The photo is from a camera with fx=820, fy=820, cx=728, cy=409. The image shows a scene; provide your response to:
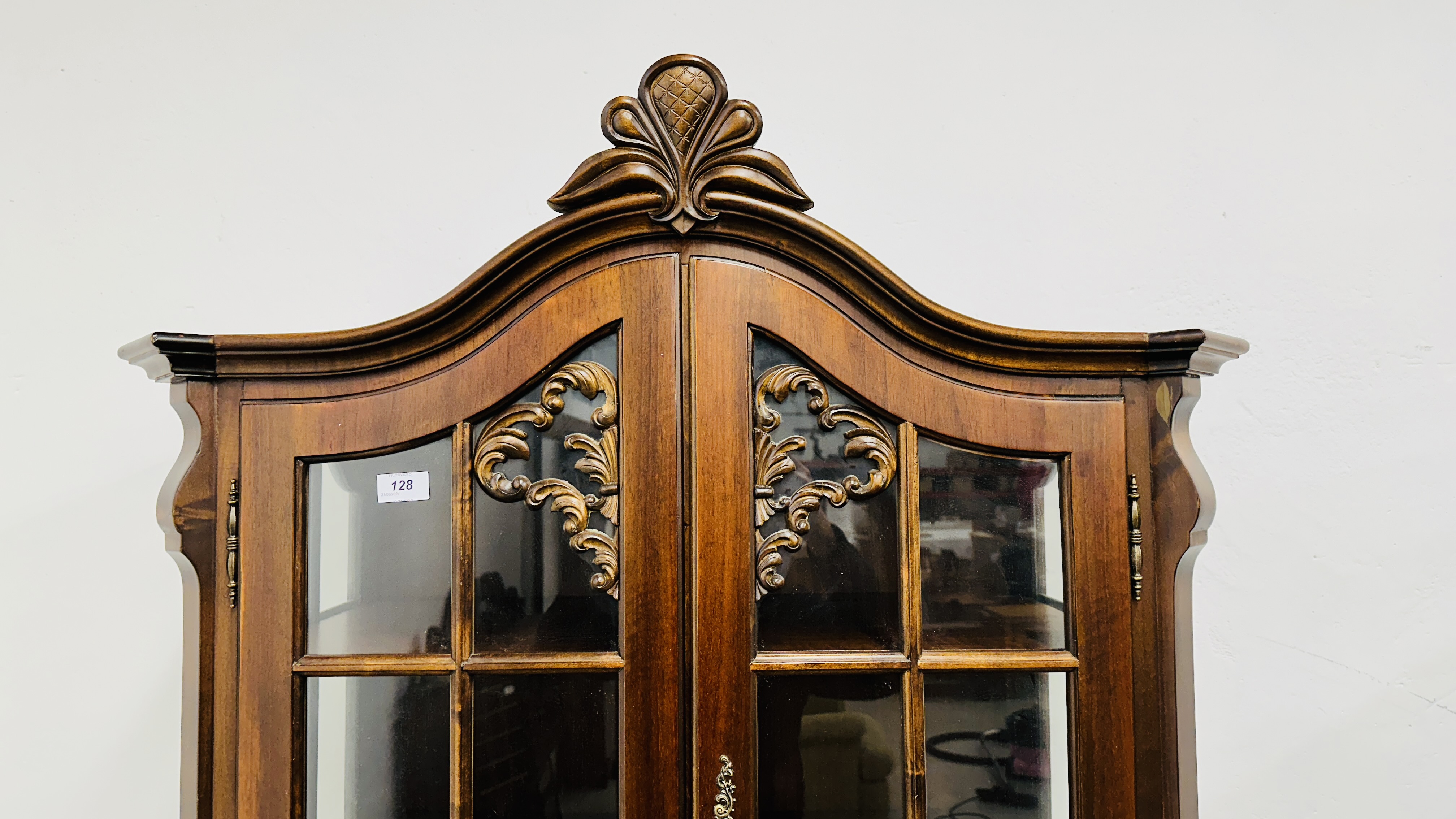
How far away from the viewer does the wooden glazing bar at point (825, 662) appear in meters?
0.74

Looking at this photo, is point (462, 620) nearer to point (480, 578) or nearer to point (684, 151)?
point (480, 578)

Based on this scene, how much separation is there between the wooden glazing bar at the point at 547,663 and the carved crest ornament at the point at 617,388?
0.06m

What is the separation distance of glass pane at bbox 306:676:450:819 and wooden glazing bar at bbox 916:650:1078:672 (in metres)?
0.45

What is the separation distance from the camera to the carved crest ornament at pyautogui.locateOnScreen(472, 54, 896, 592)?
2.42ft

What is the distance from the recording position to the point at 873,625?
765 millimetres

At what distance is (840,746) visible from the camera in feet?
2.47

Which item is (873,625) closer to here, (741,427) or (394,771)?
(741,427)

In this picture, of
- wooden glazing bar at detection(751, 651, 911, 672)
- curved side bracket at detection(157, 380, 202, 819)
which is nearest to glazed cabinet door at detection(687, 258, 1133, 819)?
wooden glazing bar at detection(751, 651, 911, 672)

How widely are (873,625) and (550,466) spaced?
1.10 feet

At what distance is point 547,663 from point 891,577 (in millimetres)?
324

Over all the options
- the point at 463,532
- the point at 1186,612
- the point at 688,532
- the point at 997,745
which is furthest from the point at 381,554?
the point at 1186,612

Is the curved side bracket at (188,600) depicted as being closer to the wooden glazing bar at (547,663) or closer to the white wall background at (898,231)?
the wooden glazing bar at (547,663)

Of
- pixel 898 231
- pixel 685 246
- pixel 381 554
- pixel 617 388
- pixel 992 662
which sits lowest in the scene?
pixel 992 662

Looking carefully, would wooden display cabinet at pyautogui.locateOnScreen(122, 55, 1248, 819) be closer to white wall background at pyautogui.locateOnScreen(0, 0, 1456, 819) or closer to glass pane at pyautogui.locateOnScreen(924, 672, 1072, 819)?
glass pane at pyautogui.locateOnScreen(924, 672, 1072, 819)
